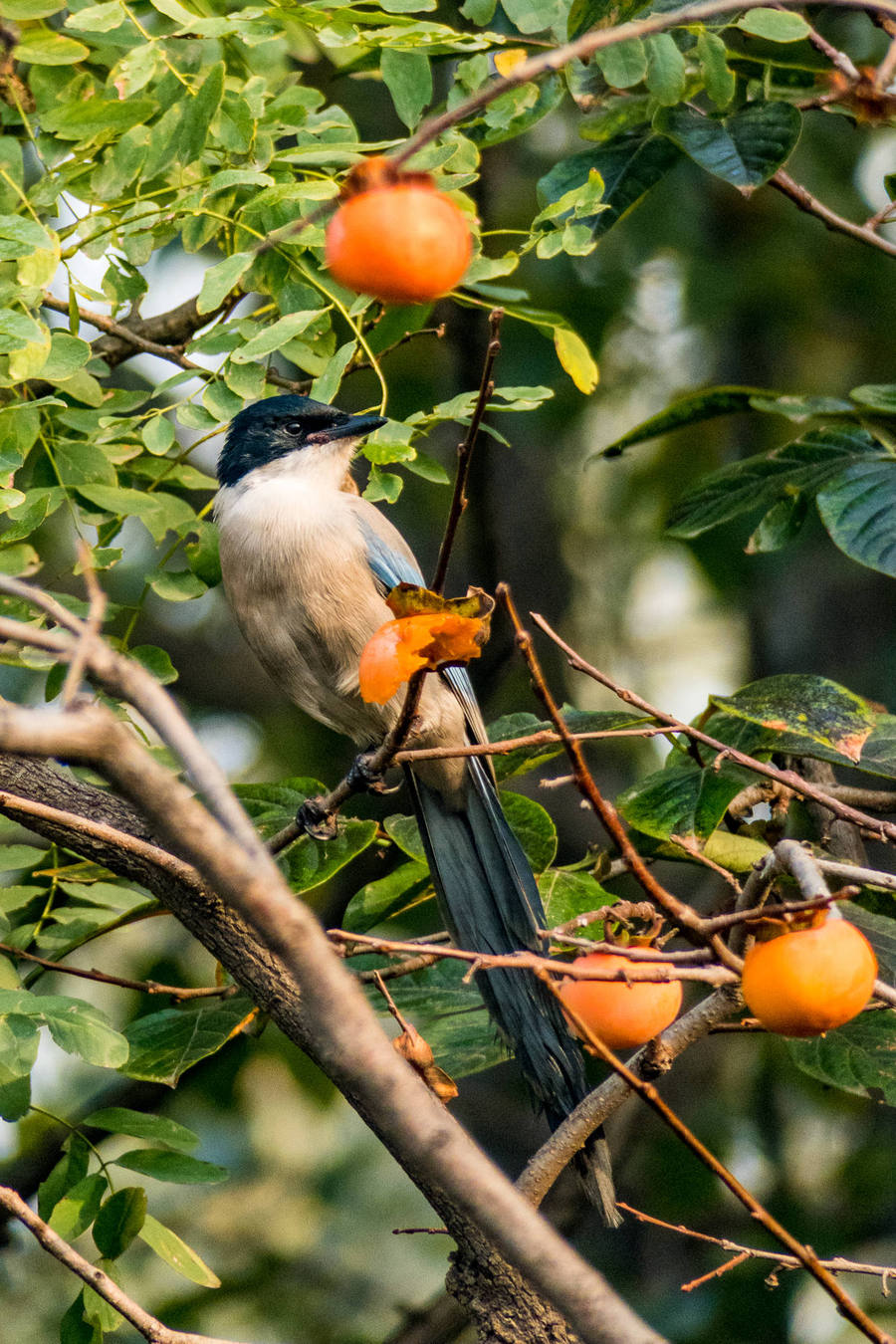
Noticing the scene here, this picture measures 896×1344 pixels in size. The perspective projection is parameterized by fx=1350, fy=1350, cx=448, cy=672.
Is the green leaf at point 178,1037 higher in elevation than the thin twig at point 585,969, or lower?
lower

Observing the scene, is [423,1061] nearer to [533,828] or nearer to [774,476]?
[533,828]

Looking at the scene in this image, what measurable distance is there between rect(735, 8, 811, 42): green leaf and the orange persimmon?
1.40 meters

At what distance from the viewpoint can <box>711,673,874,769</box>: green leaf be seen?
8.01 feet

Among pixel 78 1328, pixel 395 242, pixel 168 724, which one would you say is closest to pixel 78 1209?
pixel 78 1328

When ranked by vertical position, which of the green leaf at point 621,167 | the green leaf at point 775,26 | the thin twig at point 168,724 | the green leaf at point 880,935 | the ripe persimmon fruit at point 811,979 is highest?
the green leaf at point 775,26

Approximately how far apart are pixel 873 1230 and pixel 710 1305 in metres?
0.95

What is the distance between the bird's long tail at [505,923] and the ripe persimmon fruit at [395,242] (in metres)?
1.53

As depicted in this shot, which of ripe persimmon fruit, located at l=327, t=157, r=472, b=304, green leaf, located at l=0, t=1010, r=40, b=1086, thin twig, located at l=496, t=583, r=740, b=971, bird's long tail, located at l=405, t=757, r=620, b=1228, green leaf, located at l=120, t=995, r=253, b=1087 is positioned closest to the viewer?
ripe persimmon fruit, located at l=327, t=157, r=472, b=304

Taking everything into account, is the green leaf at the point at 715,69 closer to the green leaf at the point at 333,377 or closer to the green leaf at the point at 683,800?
the green leaf at the point at 333,377

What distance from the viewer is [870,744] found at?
2.76 metres

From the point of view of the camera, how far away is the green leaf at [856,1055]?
2.54 meters

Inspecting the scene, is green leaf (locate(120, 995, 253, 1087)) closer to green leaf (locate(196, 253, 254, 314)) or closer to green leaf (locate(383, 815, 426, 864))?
green leaf (locate(383, 815, 426, 864))

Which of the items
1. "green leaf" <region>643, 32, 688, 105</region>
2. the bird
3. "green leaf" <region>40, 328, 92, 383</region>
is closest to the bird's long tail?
the bird

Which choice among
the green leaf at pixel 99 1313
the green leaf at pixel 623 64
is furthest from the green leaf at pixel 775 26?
the green leaf at pixel 99 1313
